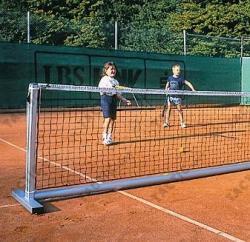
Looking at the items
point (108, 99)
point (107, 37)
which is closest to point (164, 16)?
point (107, 37)

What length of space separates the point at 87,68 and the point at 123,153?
36.4ft

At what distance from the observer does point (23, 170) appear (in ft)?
23.7

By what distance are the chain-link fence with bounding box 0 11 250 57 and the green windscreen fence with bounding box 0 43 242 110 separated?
63cm

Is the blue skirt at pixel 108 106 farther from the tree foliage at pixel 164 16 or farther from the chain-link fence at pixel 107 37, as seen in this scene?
the tree foliage at pixel 164 16

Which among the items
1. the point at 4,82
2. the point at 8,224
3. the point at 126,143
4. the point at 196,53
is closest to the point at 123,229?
the point at 8,224

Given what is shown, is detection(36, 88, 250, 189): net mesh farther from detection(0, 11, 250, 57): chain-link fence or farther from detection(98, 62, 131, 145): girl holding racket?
detection(0, 11, 250, 57): chain-link fence

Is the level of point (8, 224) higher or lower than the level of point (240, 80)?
lower

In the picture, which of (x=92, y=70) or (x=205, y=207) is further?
(x=92, y=70)

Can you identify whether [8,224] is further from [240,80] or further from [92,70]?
[240,80]

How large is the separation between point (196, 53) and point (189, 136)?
12.5m

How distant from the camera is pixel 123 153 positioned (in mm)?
8859

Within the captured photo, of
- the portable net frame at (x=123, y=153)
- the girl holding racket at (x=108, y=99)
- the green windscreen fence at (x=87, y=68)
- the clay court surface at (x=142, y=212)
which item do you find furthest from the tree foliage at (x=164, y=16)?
the clay court surface at (x=142, y=212)

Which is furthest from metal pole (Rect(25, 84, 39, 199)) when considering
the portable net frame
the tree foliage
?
the tree foliage

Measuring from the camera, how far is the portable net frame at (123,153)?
18.6 ft
